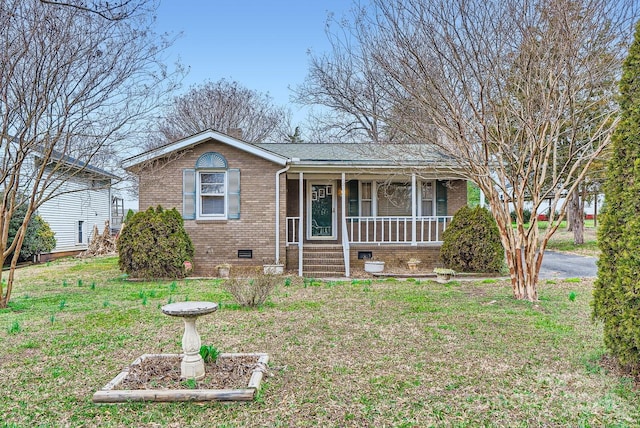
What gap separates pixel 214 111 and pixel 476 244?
21074 mm

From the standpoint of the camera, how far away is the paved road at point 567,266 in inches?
439

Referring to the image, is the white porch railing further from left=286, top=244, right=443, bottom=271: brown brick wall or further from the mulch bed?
the mulch bed

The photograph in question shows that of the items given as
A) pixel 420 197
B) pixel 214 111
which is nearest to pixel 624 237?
pixel 420 197

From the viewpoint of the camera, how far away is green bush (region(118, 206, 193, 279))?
33.9ft

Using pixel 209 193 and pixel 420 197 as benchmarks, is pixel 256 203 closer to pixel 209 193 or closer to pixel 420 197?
pixel 209 193

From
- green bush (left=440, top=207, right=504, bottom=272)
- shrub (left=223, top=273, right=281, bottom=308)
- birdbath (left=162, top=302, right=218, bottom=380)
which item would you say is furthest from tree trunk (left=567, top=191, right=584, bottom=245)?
birdbath (left=162, top=302, right=218, bottom=380)

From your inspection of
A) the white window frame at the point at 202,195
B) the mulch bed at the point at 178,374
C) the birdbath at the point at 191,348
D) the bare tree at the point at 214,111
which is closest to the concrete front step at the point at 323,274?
the white window frame at the point at 202,195

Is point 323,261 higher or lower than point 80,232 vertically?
lower

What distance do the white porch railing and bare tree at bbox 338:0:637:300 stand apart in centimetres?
476

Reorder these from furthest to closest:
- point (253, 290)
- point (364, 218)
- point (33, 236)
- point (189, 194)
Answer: point (33, 236), point (364, 218), point (189, 194), point (253, 290)

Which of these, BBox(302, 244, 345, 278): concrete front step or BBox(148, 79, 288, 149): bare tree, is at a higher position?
BBox(148, 79, 288, 149): bare tree

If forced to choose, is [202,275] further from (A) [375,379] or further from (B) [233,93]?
(B) [233,93]

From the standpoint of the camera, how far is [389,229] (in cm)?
1233

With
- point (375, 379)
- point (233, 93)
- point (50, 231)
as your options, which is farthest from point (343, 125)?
point (375, 379)
